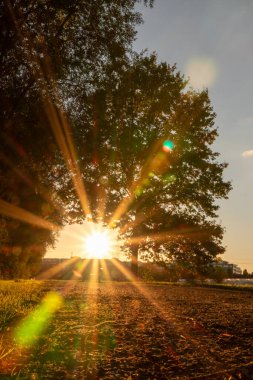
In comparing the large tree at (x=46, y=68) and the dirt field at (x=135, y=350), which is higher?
the large tree at (x=46, y=68)

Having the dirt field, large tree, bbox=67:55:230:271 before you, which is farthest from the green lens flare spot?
large tree, bbox=67:55:230:271

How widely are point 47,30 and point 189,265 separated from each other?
23832 millimetres

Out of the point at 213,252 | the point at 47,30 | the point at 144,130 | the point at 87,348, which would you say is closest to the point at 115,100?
the point at 47,30

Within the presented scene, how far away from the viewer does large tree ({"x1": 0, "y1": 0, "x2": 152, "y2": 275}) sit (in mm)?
9875

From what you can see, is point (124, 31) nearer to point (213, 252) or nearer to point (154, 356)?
point (154, 356)

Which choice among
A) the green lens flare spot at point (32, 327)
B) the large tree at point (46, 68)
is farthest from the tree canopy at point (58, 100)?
the green lens flare spot at point (32, 327)

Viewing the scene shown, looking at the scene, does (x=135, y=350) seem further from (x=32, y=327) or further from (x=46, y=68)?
(x=46, y=68)

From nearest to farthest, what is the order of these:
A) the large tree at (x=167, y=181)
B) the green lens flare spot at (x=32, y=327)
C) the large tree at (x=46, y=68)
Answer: the green lens flare spot at (x=32, y=327), the large tree at (x=46, y=68), the large tree at (x=167, y=181)

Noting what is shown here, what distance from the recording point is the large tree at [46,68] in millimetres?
9875

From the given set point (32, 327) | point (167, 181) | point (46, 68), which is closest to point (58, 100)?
point (46, 68)

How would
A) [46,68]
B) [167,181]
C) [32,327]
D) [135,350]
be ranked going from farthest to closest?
1. [167,181]
2. [46,68]
3. [32,327]
4. [135,350]

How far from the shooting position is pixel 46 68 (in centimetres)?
1033

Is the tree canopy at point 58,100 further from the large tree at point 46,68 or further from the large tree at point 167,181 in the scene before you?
the large tree at point 167,181

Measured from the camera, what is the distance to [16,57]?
1001 centimetres
